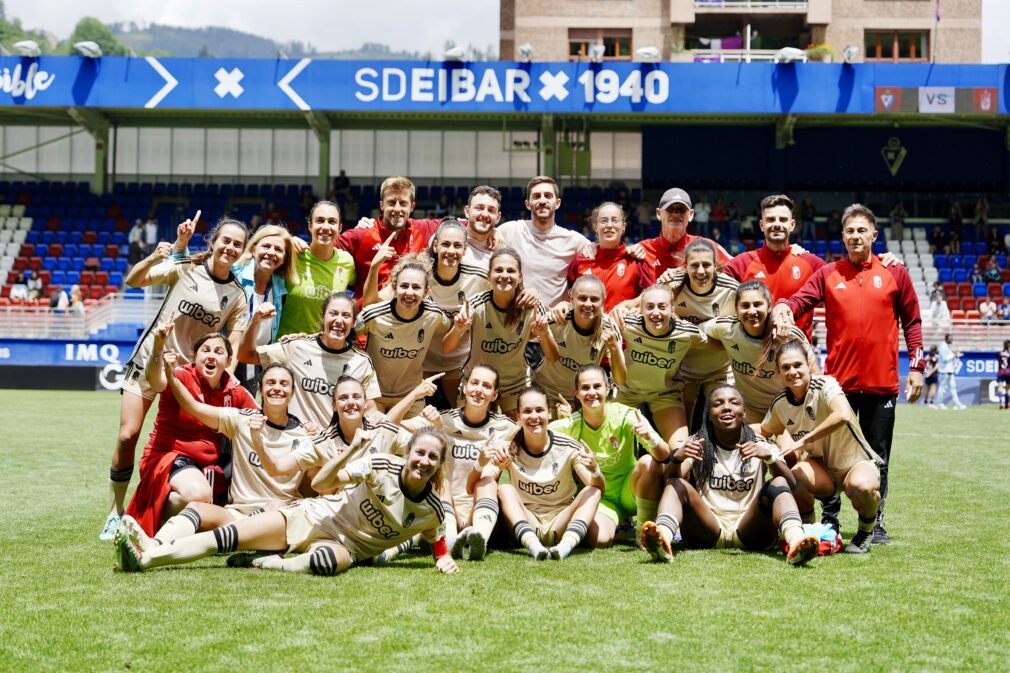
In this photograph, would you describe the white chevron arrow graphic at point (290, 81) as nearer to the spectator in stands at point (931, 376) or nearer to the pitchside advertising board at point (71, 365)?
the pitchside advertising board at point (71, 365)

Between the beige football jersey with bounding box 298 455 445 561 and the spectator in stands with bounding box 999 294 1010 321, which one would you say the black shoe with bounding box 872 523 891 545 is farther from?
the spectator in stands with bounding box 999 294 1010 321

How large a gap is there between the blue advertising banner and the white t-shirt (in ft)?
65.2

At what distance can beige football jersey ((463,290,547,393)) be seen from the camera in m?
7.00

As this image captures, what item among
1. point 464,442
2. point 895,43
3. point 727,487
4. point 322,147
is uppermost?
point 895,43

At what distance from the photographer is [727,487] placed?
6586 mm

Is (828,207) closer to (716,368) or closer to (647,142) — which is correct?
(647,142)

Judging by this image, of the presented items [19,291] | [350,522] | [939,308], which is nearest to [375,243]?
[350,522]

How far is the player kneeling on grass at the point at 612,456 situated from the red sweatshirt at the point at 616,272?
33.3 inches

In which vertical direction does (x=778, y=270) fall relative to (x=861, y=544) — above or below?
above

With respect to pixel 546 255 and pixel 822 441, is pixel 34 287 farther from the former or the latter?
pixel 822 441

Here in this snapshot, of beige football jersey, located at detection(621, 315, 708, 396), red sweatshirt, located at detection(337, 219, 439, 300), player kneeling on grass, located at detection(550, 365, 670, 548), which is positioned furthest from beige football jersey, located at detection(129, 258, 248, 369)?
beige football jersey, located at detection(621, 315, 708, 396)

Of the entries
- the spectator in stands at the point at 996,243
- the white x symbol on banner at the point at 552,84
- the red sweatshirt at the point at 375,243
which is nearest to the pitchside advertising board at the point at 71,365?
the spectator in stands at the point at 996,243

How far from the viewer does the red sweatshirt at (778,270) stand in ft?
24.6

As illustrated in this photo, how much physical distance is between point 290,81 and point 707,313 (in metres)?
22.4
